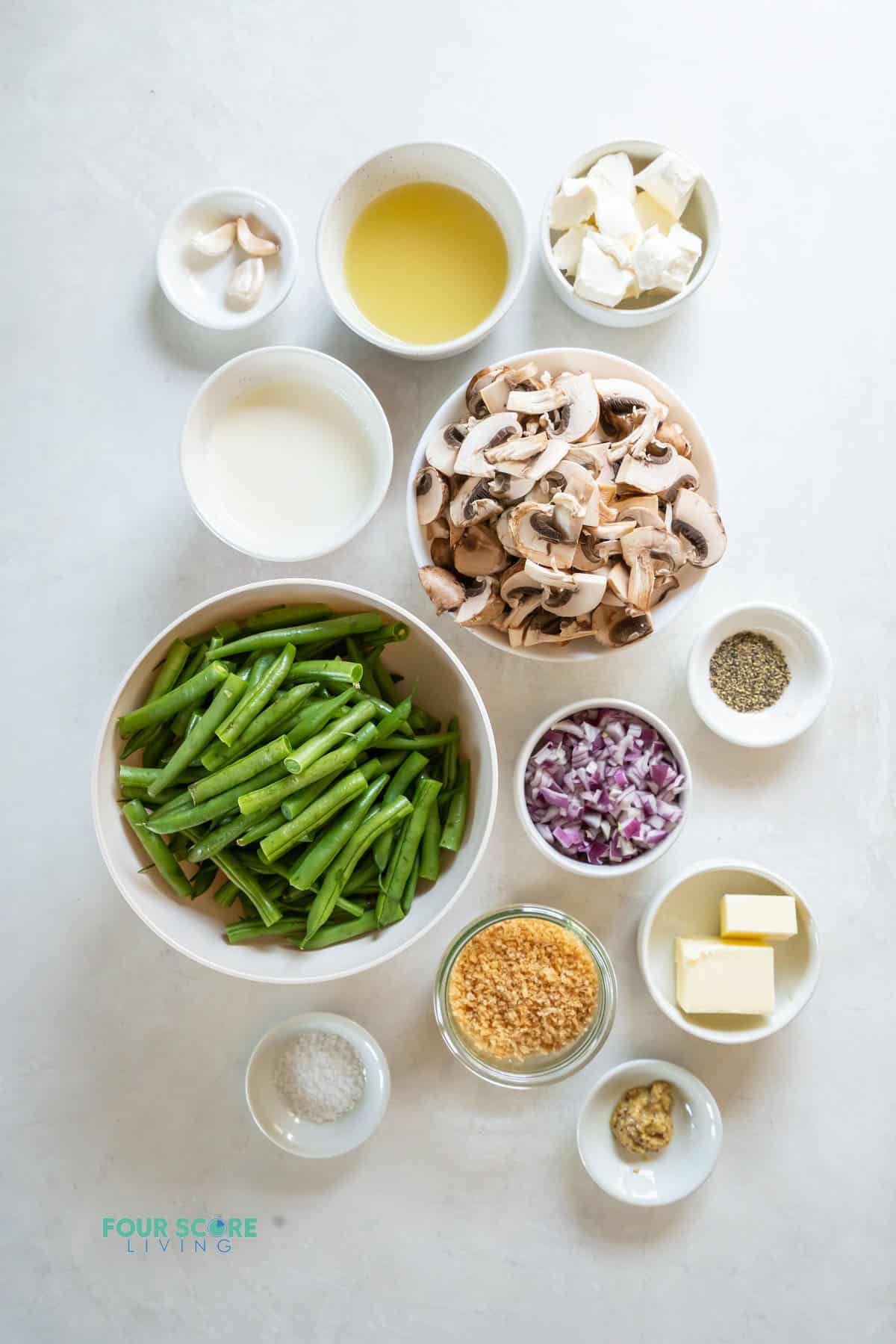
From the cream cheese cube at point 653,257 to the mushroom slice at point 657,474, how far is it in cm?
35

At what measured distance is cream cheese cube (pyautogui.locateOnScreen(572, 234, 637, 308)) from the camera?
Answer: 176 cm

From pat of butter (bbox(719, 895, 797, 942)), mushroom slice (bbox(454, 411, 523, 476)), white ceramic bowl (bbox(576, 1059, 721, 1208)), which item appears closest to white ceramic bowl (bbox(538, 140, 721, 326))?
mushroom slice (bbox(454, 411, 523, 476))

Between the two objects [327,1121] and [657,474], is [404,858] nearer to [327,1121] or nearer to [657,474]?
[327,1121]

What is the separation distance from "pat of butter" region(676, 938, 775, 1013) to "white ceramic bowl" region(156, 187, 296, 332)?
152 centimetres

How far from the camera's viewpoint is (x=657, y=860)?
6.38ft

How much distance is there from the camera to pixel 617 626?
1707mm

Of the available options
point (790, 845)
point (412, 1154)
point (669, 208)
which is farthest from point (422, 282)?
point (412, 1154)

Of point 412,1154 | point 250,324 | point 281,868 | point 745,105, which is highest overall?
point 745,105

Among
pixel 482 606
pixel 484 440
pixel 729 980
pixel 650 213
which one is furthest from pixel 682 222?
pixel 729 980

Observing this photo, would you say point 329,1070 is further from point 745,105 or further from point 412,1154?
point 745,105

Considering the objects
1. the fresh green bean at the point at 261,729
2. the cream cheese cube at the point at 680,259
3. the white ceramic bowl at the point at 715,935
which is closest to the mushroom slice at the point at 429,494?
the fresh green bean at the point at 261,729

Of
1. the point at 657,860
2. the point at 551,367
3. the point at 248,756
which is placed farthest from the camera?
the point at 657,860

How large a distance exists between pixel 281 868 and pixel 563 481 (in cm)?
82

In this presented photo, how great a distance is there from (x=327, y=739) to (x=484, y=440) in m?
0.59
